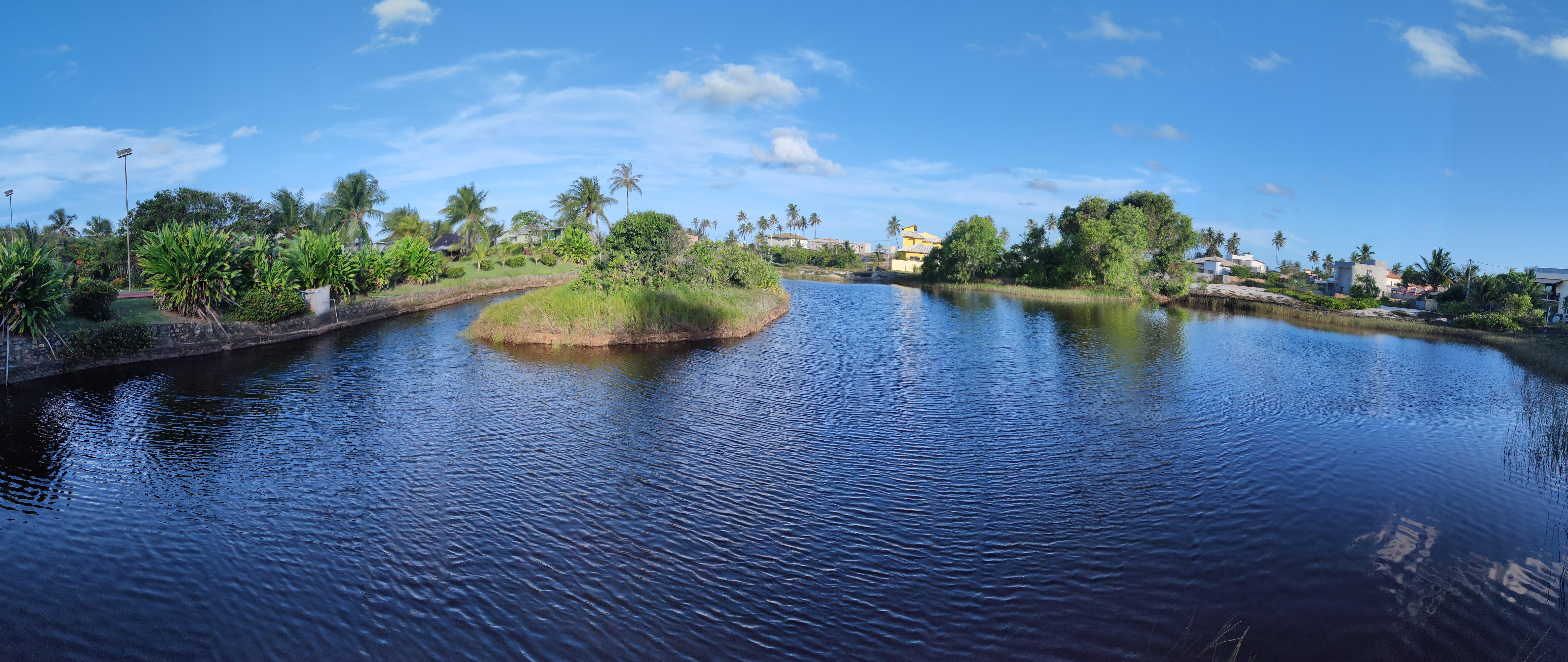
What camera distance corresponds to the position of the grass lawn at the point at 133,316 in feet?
55.6

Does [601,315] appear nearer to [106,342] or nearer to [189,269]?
[189,269]

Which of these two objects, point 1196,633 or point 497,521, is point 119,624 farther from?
point 1196,633

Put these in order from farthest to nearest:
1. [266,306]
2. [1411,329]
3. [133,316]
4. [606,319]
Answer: [1411,329]
[606,319]
[266,306]
[133,316]

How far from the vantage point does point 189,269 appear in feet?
63.7

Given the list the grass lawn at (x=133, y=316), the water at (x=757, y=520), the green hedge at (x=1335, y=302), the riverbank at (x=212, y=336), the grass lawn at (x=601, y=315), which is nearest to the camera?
the water at (x=757, y=520)

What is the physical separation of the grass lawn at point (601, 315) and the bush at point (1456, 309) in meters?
37.2

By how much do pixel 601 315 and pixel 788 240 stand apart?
120 meters

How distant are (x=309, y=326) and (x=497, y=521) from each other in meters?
20.3

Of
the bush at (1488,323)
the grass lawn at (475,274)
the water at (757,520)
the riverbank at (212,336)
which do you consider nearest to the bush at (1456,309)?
the bush at (1488,323)

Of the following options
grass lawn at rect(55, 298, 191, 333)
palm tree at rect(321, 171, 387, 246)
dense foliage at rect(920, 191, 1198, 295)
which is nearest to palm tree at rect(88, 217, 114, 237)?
palm tree at rect(321, 171, 387, 246)

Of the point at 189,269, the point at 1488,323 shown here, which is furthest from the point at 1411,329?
the point at 189,269

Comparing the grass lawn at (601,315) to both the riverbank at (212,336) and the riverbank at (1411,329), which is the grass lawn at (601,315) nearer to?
the riverbank at (212,336)

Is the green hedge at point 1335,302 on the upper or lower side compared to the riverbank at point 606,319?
upper

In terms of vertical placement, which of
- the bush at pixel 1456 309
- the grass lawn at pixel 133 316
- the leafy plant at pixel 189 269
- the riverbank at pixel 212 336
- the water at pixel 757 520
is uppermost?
the leafy plant at pixel 189 269
